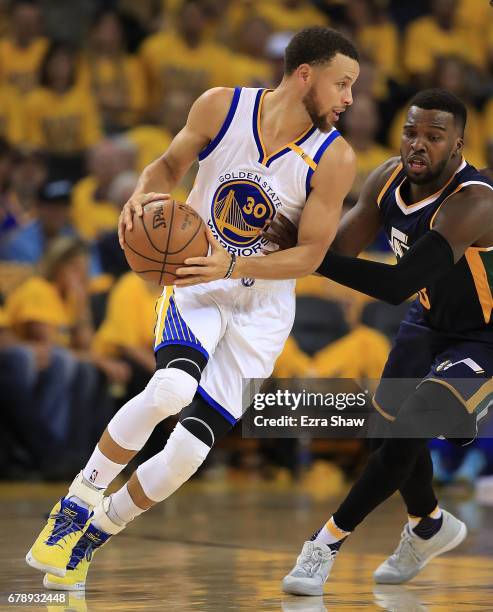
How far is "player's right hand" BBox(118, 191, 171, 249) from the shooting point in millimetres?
4219

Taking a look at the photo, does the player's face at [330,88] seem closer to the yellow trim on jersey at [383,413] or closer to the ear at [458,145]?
the ear at [458,145]

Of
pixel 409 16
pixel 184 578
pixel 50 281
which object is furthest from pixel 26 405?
pixel 409 16

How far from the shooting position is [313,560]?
4.46 m

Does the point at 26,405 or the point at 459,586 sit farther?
the point at 26,405

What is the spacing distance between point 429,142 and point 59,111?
713 cm

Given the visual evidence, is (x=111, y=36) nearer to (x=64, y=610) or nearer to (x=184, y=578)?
(x=184, y=578)

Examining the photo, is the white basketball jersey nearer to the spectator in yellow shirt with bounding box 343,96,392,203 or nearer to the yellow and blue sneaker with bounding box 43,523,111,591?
the yellow and blue sneaker with bounding box 43,523,111,591

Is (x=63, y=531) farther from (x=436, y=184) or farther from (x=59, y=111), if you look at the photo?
(x=59, y=111)

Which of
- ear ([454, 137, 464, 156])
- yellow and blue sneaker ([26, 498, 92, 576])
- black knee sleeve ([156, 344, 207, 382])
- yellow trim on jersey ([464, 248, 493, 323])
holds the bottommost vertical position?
yellow and blue sneaker ([26, 498, 92, 576])

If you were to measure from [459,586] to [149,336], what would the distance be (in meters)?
5.03

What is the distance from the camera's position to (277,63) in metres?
11.3

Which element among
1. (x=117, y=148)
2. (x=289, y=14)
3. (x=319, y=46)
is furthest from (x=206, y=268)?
(x=289, y=14)

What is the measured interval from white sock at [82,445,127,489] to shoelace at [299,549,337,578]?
2.60 feet

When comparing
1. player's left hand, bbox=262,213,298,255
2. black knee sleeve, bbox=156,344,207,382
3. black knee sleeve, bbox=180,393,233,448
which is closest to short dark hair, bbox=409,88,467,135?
player's left hand, bbox=262,213,298,255
